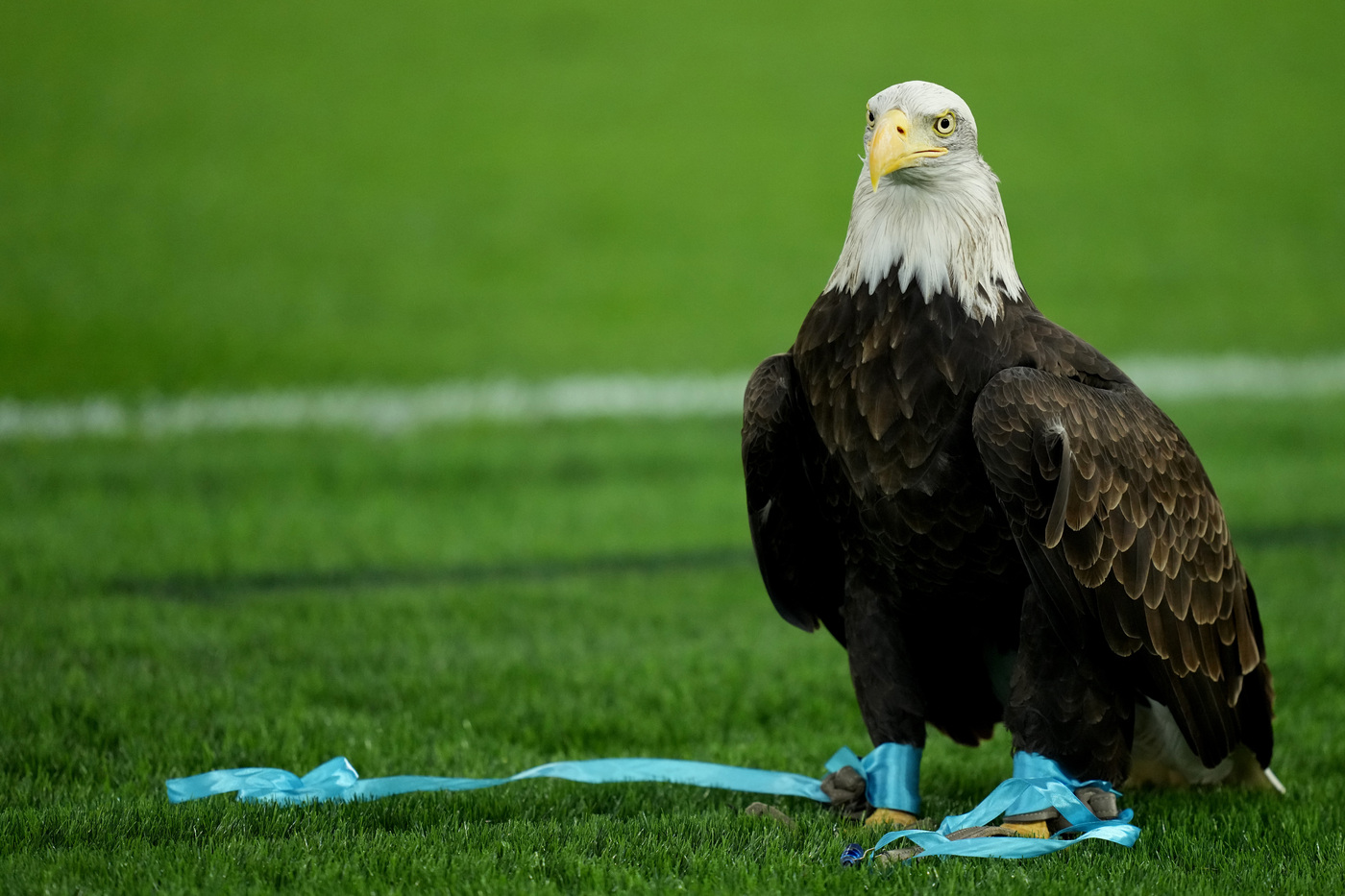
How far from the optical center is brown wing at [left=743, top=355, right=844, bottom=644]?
4090 millimetres

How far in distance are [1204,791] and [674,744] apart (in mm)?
1862

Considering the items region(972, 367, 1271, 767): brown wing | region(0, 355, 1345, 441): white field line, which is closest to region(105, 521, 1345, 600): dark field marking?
region(0, 355, 1345, 441): white field line

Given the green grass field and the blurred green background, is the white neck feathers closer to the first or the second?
the green grass field

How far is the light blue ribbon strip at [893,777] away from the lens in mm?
4199

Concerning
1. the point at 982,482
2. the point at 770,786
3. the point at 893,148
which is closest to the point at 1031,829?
the point at 770,786

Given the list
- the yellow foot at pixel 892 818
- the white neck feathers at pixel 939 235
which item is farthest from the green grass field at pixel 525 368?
the white neck feathers at pixel 939 235

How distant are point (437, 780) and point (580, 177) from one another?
14335 mm

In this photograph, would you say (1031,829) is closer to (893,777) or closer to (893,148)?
(893,777)

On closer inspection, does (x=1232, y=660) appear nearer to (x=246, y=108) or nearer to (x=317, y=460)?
(x=317, y=460)

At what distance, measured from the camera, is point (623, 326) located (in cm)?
1531

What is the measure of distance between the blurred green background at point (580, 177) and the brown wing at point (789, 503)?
9.86 metres

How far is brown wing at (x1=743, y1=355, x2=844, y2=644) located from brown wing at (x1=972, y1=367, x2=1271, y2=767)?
1.97ft

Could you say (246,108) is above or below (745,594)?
above

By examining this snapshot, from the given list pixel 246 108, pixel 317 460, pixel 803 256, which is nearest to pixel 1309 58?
pixel 803 256
